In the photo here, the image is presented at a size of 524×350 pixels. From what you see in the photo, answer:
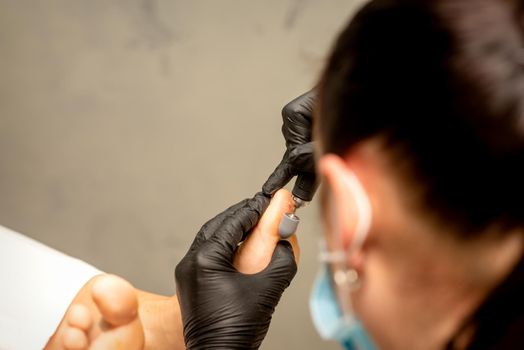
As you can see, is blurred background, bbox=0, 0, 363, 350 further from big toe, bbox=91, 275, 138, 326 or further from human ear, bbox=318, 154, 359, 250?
human ear, bbox=318, 154, 359, 250

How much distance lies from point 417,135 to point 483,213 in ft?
0.25

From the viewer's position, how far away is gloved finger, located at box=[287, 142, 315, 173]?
0.88 m

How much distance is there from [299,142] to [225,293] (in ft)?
0.87

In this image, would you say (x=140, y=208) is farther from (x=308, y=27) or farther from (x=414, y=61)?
(x=414, y=61)

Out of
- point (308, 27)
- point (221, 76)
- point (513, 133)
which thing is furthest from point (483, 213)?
point (221, 76)

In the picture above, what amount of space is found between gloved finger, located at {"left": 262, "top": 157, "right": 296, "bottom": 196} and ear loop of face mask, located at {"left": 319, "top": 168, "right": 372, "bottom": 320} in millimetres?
338

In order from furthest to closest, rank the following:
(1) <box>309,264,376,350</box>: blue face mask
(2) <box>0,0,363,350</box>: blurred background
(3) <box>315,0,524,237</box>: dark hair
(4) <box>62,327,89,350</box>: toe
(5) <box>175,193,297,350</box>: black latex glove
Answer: (2) <box>0,0,363,350</box>: blurred background < (4) <box>62,327,89,350</box>: toe < (5) <box>175,193,297,350</box>: black latex glove < (1) <box>309,264,376,350</box>: blue face mask < (3) <box>315,0,524,237</box>: dark hair

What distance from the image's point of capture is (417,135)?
16.8 inches

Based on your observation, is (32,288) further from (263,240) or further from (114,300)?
(263,240)

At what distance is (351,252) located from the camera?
0.50 m

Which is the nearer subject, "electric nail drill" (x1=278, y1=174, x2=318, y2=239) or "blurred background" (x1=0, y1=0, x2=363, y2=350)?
"electric nail drill" (x1=278, y1=174, x2=318, y2=239)

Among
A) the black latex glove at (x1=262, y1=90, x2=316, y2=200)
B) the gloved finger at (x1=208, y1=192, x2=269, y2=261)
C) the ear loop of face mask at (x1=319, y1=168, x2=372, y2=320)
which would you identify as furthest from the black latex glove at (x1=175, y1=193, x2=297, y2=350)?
the ear loop of face mask at (x1=319, y1=168, x2=372, y2=320)

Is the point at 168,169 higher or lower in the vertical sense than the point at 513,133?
higher

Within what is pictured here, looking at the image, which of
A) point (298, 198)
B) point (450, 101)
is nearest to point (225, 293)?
point (298, 198)
